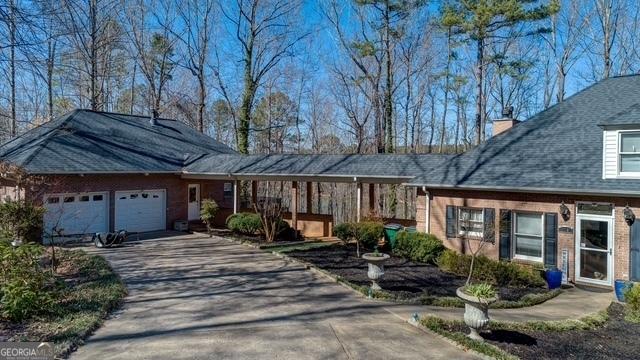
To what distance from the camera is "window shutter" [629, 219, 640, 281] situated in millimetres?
11500

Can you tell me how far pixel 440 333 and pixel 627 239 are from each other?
289 inches

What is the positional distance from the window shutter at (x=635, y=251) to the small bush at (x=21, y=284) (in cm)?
1353

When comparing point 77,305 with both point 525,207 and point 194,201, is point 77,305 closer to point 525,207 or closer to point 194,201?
point 525,207

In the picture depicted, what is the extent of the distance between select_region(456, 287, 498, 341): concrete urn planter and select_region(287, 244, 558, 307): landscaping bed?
2.67 m

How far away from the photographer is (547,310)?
32.5ft

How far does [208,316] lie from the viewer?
855cm

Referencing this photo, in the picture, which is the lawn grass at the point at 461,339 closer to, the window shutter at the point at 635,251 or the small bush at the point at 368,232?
the window shutter at the point at 635,251

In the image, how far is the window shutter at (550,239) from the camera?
42.7ft

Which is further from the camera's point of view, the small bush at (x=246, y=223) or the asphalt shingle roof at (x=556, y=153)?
the small bush at (x=246, y=223)

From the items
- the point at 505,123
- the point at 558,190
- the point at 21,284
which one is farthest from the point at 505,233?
the point at 21,284

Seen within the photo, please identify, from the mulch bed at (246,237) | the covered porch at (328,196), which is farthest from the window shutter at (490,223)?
the mulch bed at (246,237)

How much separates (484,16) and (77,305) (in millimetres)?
24401

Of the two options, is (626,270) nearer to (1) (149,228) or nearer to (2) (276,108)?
(1) (149,228)

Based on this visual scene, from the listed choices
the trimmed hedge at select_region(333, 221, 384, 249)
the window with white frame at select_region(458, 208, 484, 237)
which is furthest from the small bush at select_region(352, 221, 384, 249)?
the window with white frame at select_region(458, 208, 484, 237)
